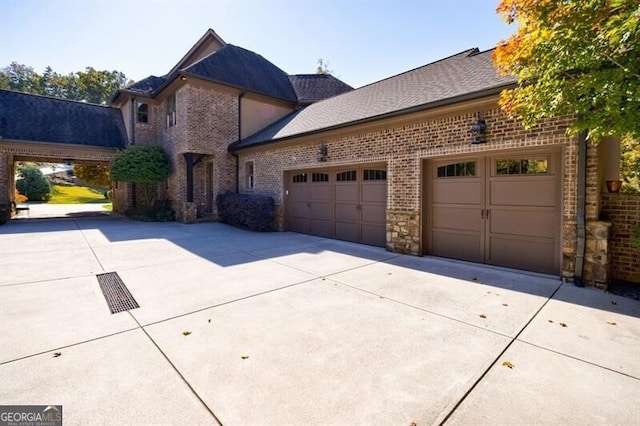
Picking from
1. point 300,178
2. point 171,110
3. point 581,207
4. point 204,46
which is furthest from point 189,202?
point 581,207

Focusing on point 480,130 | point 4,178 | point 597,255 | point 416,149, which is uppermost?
point 480,130

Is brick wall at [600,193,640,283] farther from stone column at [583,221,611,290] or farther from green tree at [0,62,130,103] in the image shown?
green tree at [0,62,130,103]

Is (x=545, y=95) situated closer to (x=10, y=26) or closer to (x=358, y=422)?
(x=358, y=422)

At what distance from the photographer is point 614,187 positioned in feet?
16.7

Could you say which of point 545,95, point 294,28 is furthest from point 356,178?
point 294,28

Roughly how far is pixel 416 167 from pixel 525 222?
2466 millimetres

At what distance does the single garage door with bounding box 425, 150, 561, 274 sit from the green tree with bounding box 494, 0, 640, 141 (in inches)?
79.0

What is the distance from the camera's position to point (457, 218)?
661 centimetres

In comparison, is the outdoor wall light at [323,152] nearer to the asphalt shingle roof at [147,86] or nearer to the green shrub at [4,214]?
the asphalt shingle roof at [147,86]

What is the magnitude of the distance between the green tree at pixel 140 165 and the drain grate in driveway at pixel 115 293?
377 inches

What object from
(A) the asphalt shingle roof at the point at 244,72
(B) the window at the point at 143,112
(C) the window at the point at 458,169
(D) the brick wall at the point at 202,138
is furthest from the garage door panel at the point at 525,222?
(B) the window at the point at 143,112

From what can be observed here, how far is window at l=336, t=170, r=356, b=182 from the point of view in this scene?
29.1 ft

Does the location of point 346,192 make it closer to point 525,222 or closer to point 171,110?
point 525,222

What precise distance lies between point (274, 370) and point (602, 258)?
5.37m
